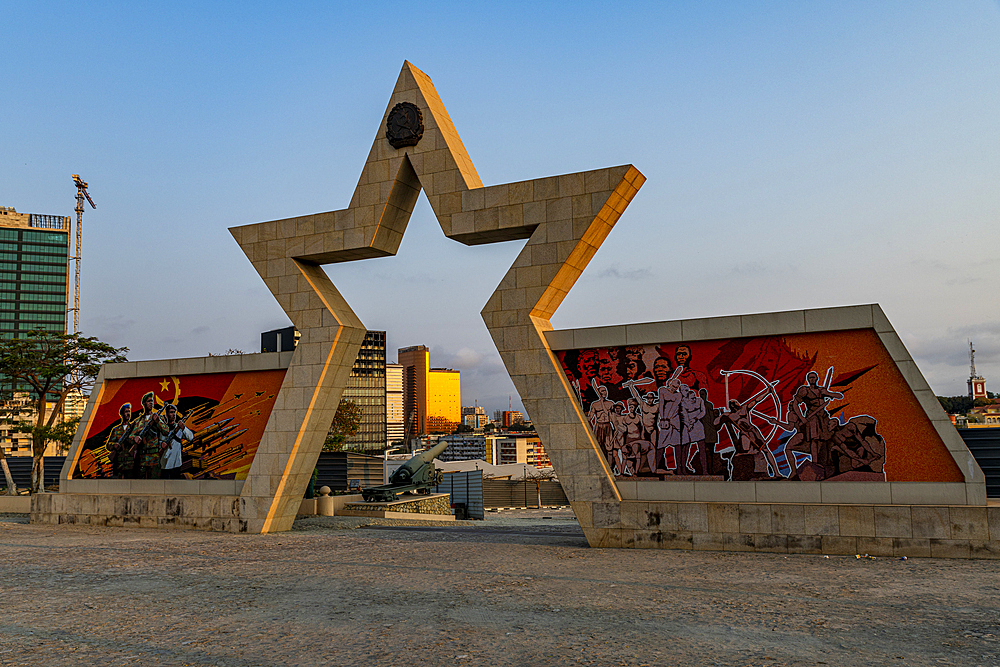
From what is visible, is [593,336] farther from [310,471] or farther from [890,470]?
[310,471]

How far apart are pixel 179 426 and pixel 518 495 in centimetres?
3140

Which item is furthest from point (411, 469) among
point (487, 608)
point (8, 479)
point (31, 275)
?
point (31, 275)

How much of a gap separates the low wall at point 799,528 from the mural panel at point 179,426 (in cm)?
859

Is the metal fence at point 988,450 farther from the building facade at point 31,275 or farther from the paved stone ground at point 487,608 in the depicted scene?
the building facade at point 31,275

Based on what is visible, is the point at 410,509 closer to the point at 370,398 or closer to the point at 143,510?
the point at 143,510

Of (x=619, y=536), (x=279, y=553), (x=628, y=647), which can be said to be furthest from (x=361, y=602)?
(x=619, y=536)

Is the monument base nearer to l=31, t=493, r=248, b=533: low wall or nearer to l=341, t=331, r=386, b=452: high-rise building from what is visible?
l=31, t=493, r=248, b=533: low wall

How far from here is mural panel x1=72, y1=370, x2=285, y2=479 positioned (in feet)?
58.1

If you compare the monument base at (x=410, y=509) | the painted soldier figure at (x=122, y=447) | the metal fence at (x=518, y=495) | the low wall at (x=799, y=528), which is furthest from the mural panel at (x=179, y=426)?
the metal fence at (x=518, y=495)

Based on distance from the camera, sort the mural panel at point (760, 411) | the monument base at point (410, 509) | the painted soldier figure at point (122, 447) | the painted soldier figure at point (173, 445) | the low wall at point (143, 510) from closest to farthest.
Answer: the mural panel at point (760, 411)
the low wall at point (143, 510)
the painted soldier figure at point (173, 445)
the painted soldier figure at point (122, 447)
the monument base at point (410, 509)

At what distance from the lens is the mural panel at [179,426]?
17.7 meters

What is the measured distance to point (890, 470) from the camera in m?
12.5

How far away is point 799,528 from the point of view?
1262cm

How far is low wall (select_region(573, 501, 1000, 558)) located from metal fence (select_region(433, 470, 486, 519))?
1706 cm
